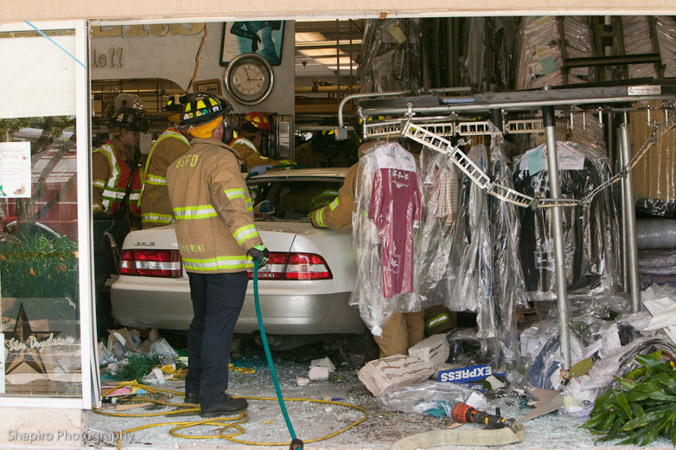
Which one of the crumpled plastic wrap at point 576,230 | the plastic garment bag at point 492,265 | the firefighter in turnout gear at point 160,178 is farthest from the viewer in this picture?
the firefighter in turnout gear at point 160,178

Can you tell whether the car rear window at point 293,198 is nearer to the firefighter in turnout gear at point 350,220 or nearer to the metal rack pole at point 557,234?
the firefighter in turnout gear at point 350,220

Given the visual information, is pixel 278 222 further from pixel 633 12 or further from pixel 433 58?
pixel 433 58

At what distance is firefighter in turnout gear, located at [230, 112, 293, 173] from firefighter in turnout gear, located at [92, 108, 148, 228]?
112cm

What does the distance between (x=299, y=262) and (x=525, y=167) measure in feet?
5.36

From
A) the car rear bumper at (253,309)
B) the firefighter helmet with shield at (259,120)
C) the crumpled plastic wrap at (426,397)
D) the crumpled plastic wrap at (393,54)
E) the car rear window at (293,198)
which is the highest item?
the crumpled plastic wrap at (393,54)

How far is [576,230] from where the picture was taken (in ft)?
16.5

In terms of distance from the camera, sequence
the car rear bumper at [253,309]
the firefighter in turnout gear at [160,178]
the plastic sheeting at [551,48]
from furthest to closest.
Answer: the firefighter in turnout gear at [160,178]
the plastic sheeting at [551,48]
the car rear bumper at [253,309]

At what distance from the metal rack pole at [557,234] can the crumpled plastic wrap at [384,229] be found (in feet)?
2.96

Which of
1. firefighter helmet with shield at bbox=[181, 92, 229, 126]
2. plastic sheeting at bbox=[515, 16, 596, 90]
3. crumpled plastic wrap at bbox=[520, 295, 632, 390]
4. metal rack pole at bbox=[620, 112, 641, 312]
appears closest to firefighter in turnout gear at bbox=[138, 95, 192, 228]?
firefighter helmet with shield at bbox=[181, 92, 229, 126]

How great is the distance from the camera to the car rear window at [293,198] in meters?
6.15

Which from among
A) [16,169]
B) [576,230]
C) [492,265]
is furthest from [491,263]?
[16,169]

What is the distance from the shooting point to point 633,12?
397cm

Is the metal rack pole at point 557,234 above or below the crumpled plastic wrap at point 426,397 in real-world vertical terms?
above

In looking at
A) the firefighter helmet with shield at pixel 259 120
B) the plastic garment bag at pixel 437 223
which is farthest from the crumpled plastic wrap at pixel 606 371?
the firefighter helmet with shield at pixel 259 120
